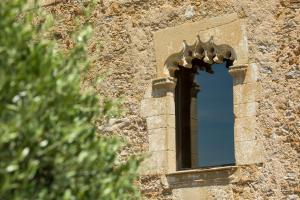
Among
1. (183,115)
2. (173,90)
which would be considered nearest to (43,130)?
(173,90)

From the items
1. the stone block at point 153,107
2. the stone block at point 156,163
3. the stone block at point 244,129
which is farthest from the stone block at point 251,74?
the stone block at point 156,163

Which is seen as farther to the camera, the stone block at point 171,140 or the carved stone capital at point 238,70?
the stone block at point 171,140

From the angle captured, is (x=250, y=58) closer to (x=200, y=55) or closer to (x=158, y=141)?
(x=200, y=55)

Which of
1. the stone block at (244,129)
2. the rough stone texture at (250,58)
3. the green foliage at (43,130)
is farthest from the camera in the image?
the stone block at (244,129)

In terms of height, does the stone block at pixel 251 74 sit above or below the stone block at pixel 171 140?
above

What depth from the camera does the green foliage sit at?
4.52m

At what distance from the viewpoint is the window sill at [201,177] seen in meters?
8.44

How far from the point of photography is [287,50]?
27.4 ft

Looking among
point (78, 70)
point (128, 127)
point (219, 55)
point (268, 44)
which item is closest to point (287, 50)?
point (268, 44)

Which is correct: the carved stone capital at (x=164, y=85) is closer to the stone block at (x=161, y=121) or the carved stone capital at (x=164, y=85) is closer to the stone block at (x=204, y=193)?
the stone block at (x=161, y=121)

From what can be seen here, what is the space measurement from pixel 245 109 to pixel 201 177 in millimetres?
1007

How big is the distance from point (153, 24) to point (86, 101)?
169 inches

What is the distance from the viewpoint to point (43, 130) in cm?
468

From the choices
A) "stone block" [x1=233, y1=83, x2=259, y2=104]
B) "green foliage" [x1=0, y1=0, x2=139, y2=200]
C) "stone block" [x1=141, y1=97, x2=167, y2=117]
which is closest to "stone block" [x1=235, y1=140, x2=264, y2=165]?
"stone block" [x1=233, y1=83, x2=259, y2=104]
